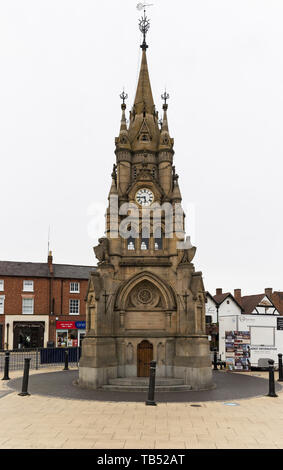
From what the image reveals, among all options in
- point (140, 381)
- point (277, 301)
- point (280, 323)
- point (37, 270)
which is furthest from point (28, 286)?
point (277, 301)

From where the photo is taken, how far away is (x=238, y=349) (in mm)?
27438

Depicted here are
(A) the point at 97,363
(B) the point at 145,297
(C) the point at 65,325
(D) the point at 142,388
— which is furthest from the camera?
(C) the point at 65,325

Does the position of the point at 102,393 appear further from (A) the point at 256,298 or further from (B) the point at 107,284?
(A) the point at 256,298

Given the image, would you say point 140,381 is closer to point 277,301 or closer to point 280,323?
point 280,323

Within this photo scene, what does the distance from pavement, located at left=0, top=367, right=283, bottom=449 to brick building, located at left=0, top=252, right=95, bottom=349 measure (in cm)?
2769

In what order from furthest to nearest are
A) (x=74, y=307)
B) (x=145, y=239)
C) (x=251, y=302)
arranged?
(x=251, y=302), (x=74, y=307), (x=145, y=239)

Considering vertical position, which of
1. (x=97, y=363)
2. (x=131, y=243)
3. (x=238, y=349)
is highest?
(x=131, y=243)

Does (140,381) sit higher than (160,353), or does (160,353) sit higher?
(160,353)

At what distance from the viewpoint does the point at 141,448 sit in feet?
31.6

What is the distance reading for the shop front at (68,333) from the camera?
153 feet

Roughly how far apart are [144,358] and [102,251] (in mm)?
5864

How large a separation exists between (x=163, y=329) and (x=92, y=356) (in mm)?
3879

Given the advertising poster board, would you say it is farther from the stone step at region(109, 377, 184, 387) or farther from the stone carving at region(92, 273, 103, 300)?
the stone carving at region(92, 273, 103, 300)

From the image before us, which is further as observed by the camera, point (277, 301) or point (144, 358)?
point (277, 301)
